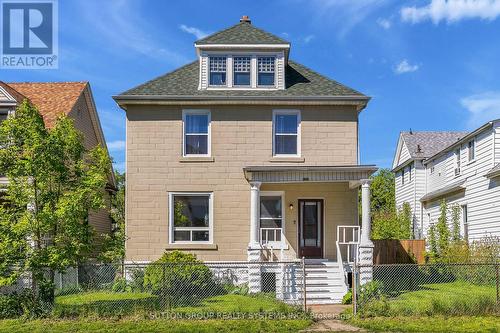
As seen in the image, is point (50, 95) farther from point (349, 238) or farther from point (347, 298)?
point (347, 298)

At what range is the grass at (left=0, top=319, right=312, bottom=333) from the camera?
32.1ft

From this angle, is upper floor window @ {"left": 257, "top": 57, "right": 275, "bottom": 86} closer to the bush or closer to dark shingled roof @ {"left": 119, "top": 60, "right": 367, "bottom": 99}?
dark shingled roof @ {"left": 119, "top": 60, "right": 367, "bottom": 99}

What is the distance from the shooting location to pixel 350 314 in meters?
11.3

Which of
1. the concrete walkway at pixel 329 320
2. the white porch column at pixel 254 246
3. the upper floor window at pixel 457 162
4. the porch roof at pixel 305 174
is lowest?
the concrete walkway at pixel 329 320

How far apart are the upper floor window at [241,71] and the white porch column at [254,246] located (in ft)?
13.3

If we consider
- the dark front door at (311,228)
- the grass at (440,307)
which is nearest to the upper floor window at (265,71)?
the dark front door at (311,228)

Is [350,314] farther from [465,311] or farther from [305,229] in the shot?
[305,229]

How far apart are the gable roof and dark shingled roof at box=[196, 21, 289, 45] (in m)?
6.94

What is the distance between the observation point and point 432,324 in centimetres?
1027

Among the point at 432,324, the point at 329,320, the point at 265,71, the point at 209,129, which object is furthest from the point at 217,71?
the point at 432,324

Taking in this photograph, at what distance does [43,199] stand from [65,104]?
9959 millimetres

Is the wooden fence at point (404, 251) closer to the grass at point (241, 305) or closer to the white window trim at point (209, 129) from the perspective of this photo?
the grass at point (241, 305)

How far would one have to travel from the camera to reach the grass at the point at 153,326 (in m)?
9.80

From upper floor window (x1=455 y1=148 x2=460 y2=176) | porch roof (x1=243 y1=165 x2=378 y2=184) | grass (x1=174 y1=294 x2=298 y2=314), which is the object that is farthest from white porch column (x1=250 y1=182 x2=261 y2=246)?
upper floor window (x1=455 y1=148 x2=460 y2=176)
